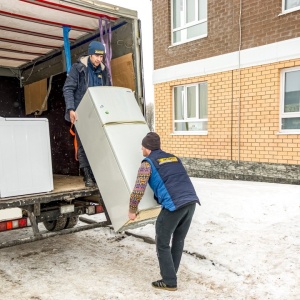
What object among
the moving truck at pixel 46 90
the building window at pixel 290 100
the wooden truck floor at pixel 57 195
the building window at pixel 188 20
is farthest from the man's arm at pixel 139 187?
the building window at pixel 188 20

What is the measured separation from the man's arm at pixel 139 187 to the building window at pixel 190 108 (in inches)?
288

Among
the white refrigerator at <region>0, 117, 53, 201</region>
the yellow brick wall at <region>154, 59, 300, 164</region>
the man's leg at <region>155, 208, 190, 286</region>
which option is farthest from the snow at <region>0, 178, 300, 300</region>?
the yellow brick wall at <region>154, 59, 300, 164</region>

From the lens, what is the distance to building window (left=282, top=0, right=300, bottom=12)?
26.8ft

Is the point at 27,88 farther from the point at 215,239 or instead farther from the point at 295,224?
the point at 295,224

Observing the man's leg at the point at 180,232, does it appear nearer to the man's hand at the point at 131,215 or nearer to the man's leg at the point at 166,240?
the man's leg at the point at 166,240

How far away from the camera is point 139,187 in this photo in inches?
131

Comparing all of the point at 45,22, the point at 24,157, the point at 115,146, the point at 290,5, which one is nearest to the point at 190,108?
the point at 290,5

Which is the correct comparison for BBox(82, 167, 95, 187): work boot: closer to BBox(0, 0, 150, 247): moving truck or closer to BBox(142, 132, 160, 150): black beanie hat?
BBox(0, 0, 150, 247): moving truck

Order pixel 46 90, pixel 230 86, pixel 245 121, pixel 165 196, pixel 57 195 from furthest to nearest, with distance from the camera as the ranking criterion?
pixel 230 86 < pixel 245 121 < pixel 46 90 < pixel 57 195 < pixel 165 196

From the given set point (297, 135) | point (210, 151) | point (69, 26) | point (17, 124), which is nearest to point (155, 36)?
point (210, 151)

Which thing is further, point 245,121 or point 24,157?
point 245,121

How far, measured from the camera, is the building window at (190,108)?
1057cm

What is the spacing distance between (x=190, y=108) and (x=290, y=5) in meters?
3.99

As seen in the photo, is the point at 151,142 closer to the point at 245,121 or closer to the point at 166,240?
the point at 166,240
